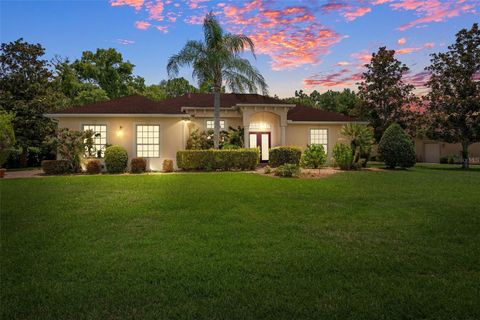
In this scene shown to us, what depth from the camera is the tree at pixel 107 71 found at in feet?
114

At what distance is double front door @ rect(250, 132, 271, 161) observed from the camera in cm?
2352

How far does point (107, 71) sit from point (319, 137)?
80.2 feet

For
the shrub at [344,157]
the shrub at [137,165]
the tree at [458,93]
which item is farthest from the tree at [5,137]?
the tree at [458,93]

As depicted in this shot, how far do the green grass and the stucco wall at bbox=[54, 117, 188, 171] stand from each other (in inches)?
390

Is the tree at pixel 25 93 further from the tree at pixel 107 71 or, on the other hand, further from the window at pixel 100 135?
the window at pixel 100 135

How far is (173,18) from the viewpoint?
13.9m

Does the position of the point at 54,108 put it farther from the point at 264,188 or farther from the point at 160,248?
the point at 160,248

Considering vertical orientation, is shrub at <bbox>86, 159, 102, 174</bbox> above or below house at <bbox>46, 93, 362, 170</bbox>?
below

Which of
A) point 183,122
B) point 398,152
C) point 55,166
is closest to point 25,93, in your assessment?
point 55,166

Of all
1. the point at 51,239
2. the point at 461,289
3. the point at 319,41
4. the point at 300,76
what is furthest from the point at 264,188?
the point at 300,76

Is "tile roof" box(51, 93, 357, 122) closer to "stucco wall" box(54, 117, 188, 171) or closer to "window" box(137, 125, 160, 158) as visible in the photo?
"stucco wall" box(54, 117, 188, 171)

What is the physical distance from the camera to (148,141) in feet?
64.0

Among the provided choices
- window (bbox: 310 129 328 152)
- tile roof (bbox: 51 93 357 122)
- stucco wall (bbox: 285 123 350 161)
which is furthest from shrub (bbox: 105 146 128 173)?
window (bbox: 310 129 328 152)

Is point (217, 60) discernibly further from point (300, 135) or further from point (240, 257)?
point (240, 257)
